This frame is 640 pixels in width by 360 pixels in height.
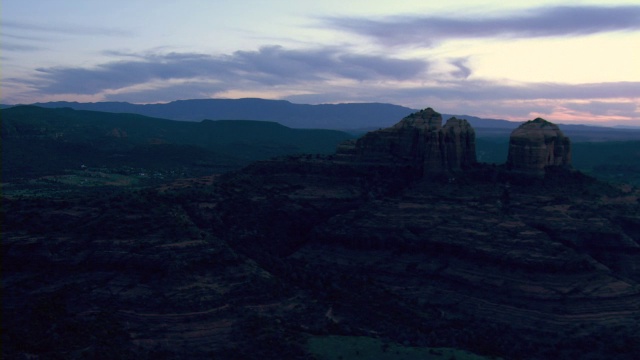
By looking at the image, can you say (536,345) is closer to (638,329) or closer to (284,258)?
(638,329)

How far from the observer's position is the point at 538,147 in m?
83.5

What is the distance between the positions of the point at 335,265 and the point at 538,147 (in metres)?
29.7

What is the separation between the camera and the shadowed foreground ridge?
53938mm

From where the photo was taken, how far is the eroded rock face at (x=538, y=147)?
8362 centimetres

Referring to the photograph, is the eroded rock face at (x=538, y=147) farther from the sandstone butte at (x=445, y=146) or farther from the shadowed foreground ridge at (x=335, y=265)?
the shadowed foreground ridge at (x=335, y=265)

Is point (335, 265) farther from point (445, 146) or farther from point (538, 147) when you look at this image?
point (538, 147)

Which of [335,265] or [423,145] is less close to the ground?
[423,145]

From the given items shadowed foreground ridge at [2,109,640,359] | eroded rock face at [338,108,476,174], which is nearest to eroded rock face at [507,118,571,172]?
shadowed foreground ridge at [2,109,640,359]

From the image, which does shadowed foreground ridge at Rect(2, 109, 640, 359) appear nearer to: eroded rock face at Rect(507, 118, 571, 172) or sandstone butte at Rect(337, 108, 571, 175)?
sandstone butte at Rect(337, 108, 571, 175)

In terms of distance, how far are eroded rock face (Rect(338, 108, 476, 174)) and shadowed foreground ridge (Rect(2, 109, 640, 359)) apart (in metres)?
0.38

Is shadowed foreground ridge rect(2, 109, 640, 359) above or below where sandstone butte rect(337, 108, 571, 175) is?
below

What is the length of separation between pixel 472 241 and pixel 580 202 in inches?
671

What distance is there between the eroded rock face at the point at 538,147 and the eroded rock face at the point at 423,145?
19.1ft

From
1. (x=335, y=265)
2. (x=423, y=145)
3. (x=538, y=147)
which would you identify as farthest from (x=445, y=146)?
(x=335, y=265)
